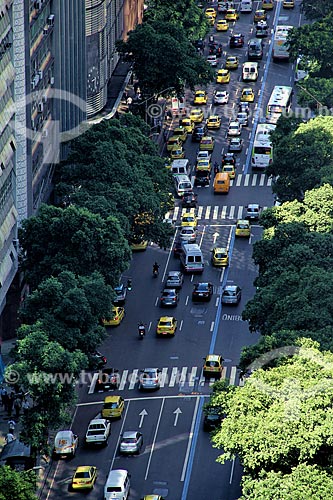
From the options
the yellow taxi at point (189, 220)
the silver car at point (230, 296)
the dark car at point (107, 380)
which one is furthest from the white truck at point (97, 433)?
the yellow taxi at point (189, 220)

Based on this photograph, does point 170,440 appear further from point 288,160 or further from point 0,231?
point 288,160

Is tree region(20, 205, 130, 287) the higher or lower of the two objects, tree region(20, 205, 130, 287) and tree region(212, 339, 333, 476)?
the higher

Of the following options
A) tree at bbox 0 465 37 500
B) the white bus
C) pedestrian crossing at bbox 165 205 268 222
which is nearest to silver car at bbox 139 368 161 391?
tree at bbox 0 465 37 500

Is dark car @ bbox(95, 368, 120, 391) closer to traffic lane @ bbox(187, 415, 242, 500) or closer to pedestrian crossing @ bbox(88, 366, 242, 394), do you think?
pedestrian crossing @ bbox(88, 366, 242, 394)

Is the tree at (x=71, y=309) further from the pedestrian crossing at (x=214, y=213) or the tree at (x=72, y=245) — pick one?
the pedestrian crossing at (x=214, y=213)

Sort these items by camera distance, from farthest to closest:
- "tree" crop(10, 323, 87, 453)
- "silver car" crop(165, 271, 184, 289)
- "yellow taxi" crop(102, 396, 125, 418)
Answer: "silver car" crop(165, 271, 184, 289) → "yellow taxi" crop(102, 396, 125, 418) → "tree" crop(10, 323, 87, 453)

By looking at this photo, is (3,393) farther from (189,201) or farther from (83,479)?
(189,201)
